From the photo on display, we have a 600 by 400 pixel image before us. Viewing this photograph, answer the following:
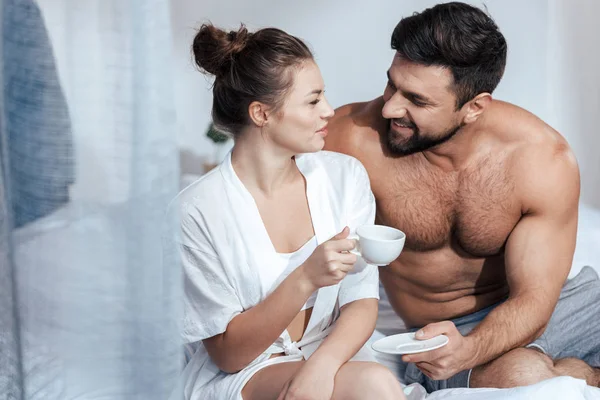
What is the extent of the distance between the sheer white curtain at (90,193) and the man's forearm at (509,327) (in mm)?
911

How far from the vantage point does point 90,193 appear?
111cm

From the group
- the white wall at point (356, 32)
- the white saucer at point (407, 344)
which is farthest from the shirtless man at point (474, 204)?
the white wall at point (356, 32)

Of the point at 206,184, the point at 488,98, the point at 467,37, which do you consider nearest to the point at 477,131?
the point at 488,98

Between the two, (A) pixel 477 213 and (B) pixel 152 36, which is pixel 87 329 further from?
(A) pixel 477 213

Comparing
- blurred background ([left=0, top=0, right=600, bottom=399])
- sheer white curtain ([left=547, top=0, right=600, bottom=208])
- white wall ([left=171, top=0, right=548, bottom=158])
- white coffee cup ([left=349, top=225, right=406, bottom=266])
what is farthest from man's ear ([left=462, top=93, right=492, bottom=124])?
white wall ([left=171, top=0, right=548, bottom=158])

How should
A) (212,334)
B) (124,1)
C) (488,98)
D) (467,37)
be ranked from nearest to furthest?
(124,1) < (212,334) < (467,37) < (488,98)

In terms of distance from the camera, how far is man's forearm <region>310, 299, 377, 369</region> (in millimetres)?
1587

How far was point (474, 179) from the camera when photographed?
6.95 feet

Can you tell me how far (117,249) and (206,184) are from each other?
0.58 m

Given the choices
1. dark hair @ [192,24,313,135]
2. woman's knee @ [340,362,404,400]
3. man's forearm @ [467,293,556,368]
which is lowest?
man's forearm @ [467,293,556,368]

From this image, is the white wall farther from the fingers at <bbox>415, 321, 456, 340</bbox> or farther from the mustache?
the fingers at <bbox>415, 321, 456, 340</bbox>

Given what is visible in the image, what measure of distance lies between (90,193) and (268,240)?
0.63 meters

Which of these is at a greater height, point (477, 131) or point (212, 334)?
point (477, 131)

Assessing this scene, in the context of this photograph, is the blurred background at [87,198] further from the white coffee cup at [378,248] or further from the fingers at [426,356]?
the fingers at [426,356]
